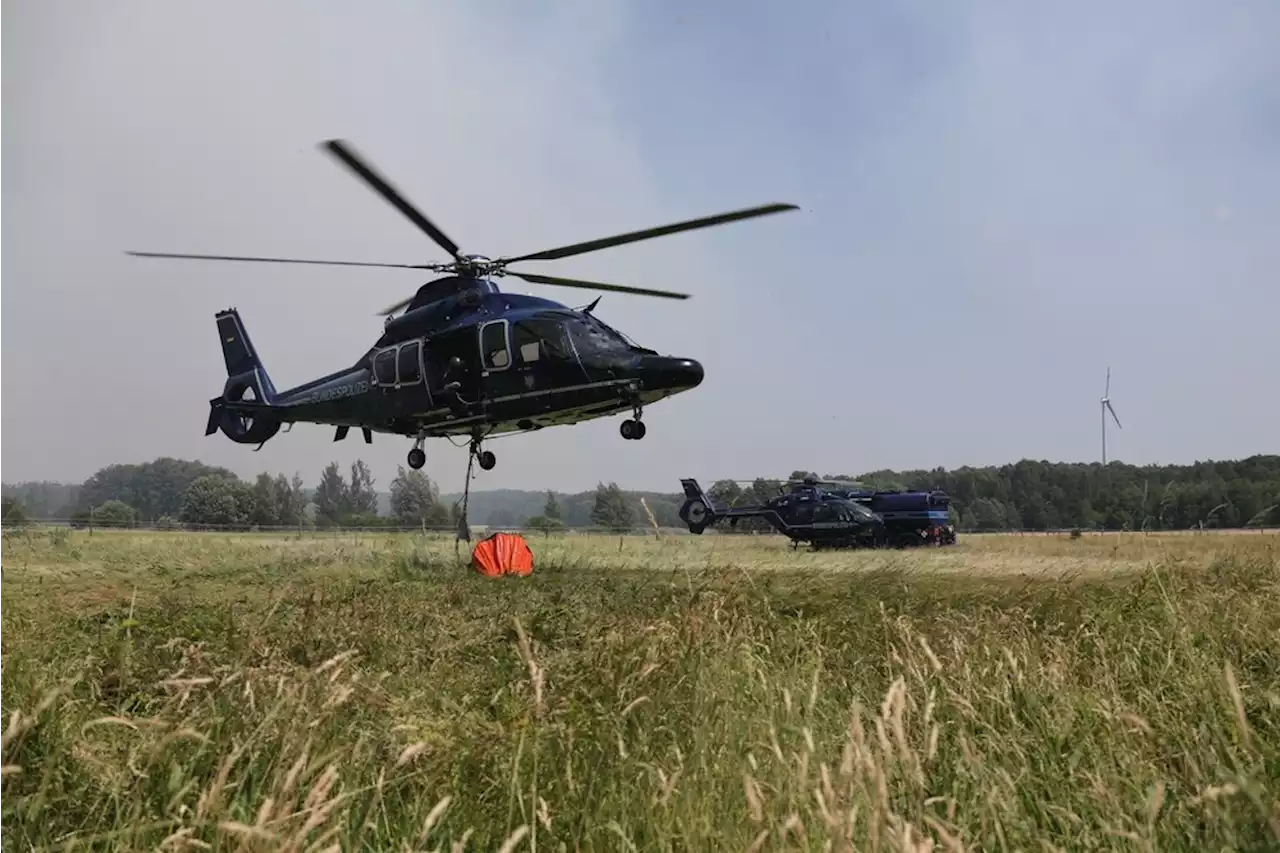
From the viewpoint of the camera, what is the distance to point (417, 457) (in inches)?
574

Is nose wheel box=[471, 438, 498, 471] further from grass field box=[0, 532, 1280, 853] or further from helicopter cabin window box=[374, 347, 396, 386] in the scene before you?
grass field box=[0, 532, 1280, 853]

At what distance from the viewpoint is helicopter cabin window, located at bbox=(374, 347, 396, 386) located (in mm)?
13875

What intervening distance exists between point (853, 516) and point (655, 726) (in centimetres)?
2140

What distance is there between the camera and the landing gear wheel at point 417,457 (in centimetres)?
1455

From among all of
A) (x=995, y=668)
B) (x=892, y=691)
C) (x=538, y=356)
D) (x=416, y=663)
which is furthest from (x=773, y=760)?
(x=538, y=356)

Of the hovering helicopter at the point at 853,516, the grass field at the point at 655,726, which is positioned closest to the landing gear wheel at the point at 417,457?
the grass field at the point at 655,726

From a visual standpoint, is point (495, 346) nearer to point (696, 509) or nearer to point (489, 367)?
point (489, 367)

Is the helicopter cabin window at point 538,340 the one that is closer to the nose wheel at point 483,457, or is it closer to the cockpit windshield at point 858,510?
the nose wheel at point 483,457

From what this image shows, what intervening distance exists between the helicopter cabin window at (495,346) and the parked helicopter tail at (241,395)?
224 inches

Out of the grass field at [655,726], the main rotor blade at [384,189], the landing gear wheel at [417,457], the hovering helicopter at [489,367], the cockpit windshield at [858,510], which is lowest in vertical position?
the grass field at [655,726]

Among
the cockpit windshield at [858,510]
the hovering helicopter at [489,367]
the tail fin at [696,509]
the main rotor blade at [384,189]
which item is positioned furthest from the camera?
the tail fin at [696,509]

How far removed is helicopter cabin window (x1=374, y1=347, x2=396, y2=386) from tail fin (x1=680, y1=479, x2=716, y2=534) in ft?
51.4

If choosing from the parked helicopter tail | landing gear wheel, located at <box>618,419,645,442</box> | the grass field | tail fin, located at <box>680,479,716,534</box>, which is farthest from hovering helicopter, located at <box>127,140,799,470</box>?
tail fin, located at <box>680,479,716,534</box>

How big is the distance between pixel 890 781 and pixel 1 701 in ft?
10.9
